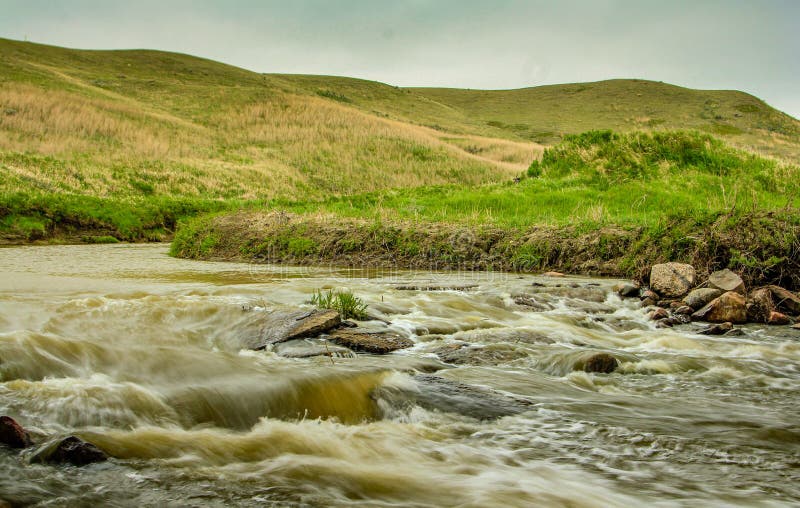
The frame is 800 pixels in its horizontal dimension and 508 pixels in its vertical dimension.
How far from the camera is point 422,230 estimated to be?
1428 cm

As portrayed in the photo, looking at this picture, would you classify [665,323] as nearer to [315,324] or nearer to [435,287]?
[435,287]

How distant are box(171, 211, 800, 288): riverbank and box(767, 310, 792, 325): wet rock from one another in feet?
4.31

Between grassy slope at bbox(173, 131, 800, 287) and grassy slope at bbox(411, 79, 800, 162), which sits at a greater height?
grassy slope at bbox(411, 79, 800, 162)

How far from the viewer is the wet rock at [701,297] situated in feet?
29.3

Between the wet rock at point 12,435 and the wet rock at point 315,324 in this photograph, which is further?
the wet rock at point 315,324

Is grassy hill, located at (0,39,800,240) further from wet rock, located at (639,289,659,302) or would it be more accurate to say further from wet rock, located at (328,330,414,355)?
→ wet rock, located at (639,289,659,302)

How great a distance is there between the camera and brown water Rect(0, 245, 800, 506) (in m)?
3.59

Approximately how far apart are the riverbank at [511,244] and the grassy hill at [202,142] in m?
9.99

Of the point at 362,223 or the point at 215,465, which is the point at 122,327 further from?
the point at 362,223

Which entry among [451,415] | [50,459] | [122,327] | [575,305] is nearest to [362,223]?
[575,305]

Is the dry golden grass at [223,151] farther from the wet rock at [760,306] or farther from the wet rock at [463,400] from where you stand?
the wet rock at [760,306]

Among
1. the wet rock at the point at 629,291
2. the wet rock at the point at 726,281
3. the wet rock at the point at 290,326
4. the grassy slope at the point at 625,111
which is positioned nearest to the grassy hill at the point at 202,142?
the grassy slope at the point at 625,111

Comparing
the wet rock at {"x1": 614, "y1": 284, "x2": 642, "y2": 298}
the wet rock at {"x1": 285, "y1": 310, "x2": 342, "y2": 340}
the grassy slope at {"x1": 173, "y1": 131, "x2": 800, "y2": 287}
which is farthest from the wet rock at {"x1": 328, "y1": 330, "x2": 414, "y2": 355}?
the grassy slope at {"x1": 173, "y1": 131, "x2": 800, "y2": 287}

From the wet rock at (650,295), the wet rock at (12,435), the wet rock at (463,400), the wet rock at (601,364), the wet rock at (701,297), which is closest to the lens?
the wet rock at (12,435)
